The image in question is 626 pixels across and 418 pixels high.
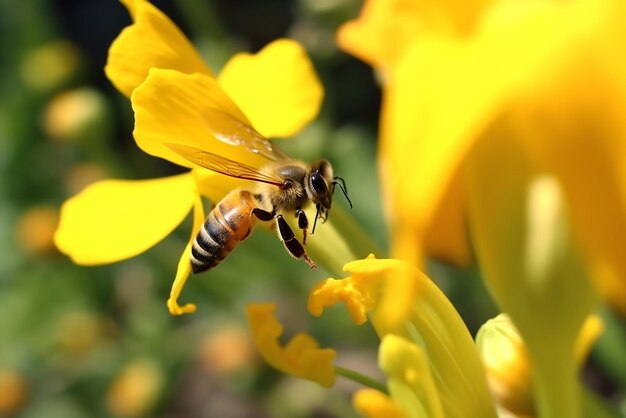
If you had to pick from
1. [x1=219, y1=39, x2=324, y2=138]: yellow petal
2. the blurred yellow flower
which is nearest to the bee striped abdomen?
[x1=219, y1=39, x2=324, y2=138]: yellow petal

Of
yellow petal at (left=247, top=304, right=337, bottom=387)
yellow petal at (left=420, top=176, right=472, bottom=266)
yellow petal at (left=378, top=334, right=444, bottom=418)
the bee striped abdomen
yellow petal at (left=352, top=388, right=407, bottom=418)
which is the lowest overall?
the bee striped abdomen

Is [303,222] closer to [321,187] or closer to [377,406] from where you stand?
[321,187]

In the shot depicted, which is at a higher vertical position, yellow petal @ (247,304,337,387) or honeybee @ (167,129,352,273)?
yellow petal @ (247,304,337,387)

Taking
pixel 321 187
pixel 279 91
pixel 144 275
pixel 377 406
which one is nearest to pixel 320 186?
pixel 321 187

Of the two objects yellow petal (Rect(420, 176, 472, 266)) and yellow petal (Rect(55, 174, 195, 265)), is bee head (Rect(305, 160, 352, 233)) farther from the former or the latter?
yellow petal (Rect(420, 176, 472, 266))

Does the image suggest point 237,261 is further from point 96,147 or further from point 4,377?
point 4,377

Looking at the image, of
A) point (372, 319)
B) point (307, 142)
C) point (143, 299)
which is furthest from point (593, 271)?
point (143, 299)
